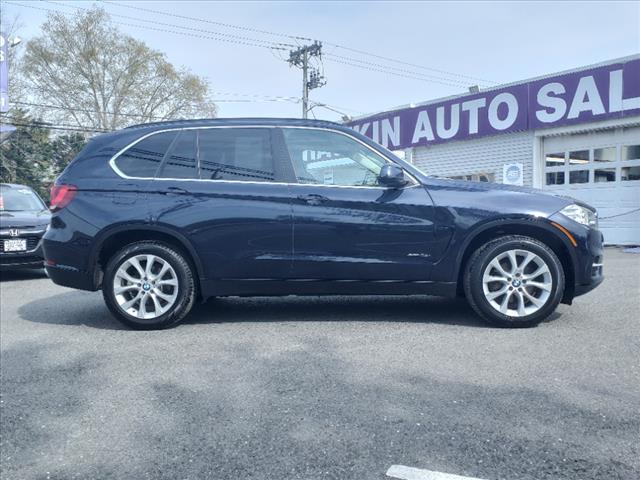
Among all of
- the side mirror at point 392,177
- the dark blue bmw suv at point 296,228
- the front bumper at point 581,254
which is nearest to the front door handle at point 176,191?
the dark blue bmw suv at point 296,228

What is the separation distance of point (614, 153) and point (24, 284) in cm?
1245

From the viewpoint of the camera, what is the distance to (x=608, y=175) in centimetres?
1347

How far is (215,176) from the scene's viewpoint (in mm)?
5027

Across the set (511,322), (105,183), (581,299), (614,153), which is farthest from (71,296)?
(614,153)

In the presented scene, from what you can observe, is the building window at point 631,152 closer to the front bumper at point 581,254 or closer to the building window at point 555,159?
the building window at point 555,159

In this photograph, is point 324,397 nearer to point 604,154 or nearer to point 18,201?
point 18,201

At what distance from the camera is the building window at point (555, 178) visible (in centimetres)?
1449

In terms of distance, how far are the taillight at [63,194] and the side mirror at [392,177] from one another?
2.68 meters

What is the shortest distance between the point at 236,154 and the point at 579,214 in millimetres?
2974

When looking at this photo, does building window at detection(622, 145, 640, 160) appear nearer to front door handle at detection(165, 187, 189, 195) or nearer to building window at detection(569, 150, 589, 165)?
building window at detection(569, 150, 589, 165)

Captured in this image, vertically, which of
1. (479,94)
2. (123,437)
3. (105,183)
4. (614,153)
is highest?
(479,94)

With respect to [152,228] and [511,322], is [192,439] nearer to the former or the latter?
[152,228]

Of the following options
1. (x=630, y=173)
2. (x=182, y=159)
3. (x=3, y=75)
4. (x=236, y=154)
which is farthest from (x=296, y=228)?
(x=3, y=75)

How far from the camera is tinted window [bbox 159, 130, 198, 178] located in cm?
506
